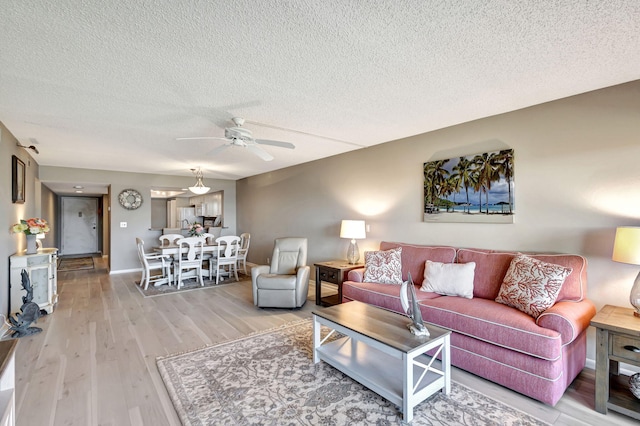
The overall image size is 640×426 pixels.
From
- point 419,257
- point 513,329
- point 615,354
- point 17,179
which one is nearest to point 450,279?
point 419,257

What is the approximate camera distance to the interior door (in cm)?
1002

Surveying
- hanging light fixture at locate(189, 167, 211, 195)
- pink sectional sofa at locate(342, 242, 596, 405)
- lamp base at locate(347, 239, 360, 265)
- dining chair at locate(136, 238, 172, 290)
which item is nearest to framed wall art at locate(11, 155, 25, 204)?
dining chair at locate(136, 238, 172, 290)

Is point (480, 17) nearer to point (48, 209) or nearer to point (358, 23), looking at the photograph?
point (358, 23)

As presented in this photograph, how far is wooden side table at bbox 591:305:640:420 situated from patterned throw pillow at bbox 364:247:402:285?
177 cm

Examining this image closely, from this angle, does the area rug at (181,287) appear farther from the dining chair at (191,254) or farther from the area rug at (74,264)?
the area rug at (74,264)

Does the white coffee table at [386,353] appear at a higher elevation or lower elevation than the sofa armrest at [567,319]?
lower

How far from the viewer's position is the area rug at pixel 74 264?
7.54 metres

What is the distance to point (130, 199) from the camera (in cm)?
707

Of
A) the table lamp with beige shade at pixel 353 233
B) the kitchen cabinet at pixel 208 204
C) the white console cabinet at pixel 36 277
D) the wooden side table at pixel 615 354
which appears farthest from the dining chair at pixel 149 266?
the wooden side table at pixel 615 354

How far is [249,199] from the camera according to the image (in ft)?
26.0

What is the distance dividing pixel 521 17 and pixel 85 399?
3.78 m

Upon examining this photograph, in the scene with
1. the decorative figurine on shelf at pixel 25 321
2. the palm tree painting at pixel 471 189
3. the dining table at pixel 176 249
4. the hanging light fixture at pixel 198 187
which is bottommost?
the decorative figurine on shelf at pixel 25 321

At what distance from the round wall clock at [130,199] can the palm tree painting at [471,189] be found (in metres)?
6.61

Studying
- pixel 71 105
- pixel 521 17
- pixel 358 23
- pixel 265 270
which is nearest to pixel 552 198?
pixel 521 17
